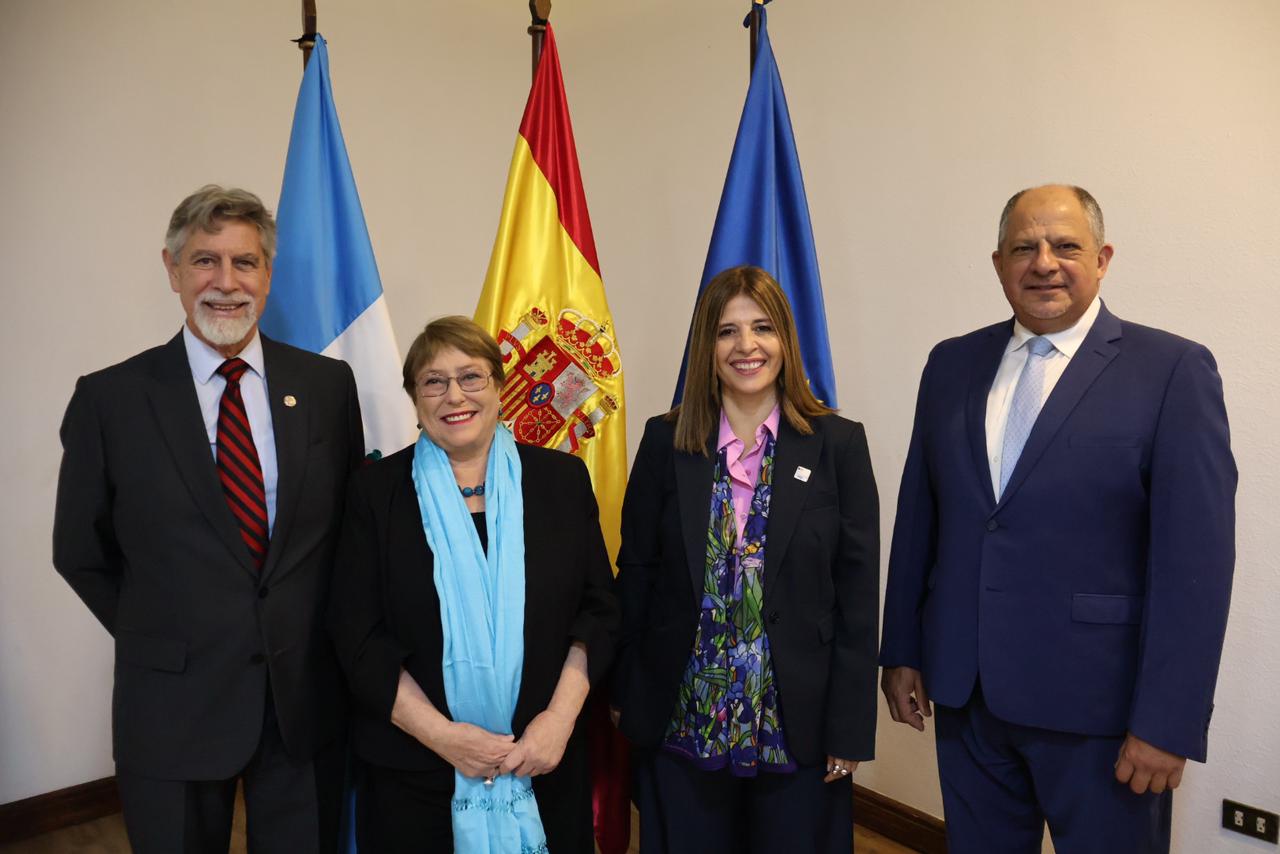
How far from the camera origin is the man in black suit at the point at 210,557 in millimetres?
1679

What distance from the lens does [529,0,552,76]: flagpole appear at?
2.47 m

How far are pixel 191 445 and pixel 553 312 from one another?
1060 millimetres

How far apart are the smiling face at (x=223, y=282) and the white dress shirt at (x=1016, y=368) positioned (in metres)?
1.46

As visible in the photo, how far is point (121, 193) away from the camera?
305cm

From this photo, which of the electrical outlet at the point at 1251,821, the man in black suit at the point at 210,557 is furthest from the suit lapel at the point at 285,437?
the electrical outlet at the point at 1251,821

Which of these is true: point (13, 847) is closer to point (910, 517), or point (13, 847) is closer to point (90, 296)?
point (90, 296)

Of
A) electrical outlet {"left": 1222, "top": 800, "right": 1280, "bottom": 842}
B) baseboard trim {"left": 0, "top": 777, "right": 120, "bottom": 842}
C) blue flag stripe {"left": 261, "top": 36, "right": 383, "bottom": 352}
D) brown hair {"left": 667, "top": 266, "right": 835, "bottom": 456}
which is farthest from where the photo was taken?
baseboard trim {"left": 0, "top": 777, "right": 120, "bottom": 842}

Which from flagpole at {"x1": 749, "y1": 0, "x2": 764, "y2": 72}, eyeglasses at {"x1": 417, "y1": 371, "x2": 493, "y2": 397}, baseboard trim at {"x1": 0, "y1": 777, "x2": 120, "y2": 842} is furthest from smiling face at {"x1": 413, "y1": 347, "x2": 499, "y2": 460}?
baseboard trim at {"x1": 0, "y1": 777, "x2": 120, "y2": 842}

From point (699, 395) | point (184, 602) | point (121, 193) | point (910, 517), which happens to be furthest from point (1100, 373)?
point (121, 193)

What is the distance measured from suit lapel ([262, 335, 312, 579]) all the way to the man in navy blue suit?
126cm

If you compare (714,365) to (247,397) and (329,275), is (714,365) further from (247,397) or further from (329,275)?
(329,275)

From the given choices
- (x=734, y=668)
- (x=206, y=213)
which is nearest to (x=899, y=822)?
(x=734, y=668)

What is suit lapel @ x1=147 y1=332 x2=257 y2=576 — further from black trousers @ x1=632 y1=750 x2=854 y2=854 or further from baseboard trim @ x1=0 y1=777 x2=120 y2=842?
baseboard trim @ x1=0 y1=777 x2=120 y2=842

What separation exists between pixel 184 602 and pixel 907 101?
2.44 m
